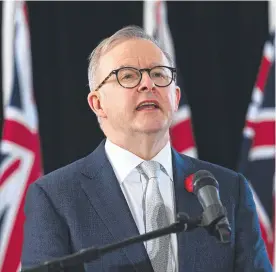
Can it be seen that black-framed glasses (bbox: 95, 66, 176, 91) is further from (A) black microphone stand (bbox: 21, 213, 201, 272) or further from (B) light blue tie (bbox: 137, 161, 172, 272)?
(A) black microphone stand (bbox: 21, 213, 201, 272)

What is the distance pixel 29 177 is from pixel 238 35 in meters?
1.80

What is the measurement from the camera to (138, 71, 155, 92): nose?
6.89 feet

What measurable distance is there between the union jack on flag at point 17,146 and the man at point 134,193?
182 centimetres

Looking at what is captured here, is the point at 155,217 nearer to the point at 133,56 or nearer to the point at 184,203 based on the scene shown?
the point at 184,203

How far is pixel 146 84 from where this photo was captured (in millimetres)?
2105

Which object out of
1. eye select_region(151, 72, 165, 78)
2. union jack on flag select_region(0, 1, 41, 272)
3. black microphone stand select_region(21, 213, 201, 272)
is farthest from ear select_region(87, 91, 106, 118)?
union jack on flag select_region(0, 1, 41, 272)

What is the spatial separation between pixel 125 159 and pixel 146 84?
26 cm

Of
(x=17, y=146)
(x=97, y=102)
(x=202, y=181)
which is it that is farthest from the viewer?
(x=17, y=146)

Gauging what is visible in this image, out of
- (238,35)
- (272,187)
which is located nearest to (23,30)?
(238,35)

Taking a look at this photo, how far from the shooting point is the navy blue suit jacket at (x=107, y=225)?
197cm

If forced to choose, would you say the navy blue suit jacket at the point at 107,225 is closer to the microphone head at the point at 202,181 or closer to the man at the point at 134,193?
the man at the point at 134,193

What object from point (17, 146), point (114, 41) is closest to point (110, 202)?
point (114, 41)

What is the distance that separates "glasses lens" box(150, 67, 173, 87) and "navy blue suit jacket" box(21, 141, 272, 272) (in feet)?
0.93

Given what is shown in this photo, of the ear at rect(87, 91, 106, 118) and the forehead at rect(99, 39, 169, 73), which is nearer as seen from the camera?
the forehead at rect(99, 39, 169, 73)
